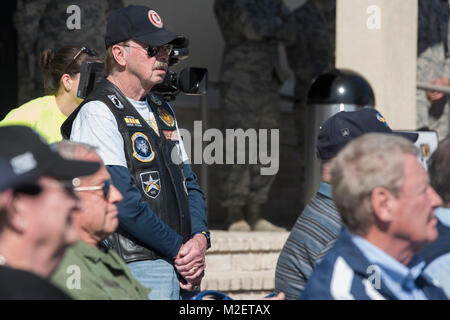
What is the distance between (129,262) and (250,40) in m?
4.14

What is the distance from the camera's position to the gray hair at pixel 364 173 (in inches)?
69.3

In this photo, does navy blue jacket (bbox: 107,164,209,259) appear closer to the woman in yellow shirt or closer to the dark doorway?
the woman in yellow shirt

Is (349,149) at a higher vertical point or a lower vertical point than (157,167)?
higher

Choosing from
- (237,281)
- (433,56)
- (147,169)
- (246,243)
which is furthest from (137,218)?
(433,56)

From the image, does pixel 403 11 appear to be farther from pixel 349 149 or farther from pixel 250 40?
pixel 349 149

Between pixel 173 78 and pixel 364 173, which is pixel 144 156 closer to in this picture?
pixel 173 78

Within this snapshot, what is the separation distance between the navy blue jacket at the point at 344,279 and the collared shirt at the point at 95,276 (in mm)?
481

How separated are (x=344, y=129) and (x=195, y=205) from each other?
0.75 metres

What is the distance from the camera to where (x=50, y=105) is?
3.22 meters

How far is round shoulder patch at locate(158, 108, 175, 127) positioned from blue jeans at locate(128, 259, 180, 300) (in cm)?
56

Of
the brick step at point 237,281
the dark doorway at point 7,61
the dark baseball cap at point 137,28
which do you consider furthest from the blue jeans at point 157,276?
the dark doorway at point 7,61

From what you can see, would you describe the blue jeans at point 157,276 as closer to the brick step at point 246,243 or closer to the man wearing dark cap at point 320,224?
the man wearing dark cap at point 320,224

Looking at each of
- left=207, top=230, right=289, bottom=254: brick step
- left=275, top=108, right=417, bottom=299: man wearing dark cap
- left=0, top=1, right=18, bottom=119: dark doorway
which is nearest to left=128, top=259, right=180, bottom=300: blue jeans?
left=275, top=108, right=417, bottom=299: man wearing dark cap
